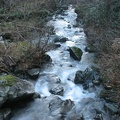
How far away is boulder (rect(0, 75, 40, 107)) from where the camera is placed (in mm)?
6657

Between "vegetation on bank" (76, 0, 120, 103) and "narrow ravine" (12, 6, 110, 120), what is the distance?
597mm

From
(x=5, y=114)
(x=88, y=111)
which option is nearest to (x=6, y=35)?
(x=5, y=114)

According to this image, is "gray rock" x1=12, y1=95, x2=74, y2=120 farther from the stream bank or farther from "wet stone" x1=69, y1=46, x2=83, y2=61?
"wet stone" x1=69, y1=46, x2=83, y2=61

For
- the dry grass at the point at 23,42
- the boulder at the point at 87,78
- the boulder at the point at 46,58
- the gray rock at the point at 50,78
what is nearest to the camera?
the boulder at the point at 87,78

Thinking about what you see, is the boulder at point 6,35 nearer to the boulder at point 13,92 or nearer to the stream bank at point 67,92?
the stream bank at point 67,92

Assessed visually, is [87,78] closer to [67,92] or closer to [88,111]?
[67,92]

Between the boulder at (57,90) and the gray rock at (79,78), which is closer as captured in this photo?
the boulder at (57,90)

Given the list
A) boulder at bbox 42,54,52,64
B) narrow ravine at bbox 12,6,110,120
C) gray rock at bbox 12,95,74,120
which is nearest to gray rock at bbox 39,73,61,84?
narrow ravine at bbox 12,6,110,120

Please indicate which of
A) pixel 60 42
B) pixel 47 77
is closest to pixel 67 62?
pixel 47 77

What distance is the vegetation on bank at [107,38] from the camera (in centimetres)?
738

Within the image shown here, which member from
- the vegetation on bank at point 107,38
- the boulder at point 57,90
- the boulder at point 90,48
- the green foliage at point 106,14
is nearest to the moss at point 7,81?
the boulder at point 57,90

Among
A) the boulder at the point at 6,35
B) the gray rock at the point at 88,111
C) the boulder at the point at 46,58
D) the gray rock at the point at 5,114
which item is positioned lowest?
the gray rock at the point at 88,111

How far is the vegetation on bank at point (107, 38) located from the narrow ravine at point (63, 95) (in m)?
0.60

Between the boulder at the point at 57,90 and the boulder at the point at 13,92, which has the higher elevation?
the boulder at the point at 13,92
